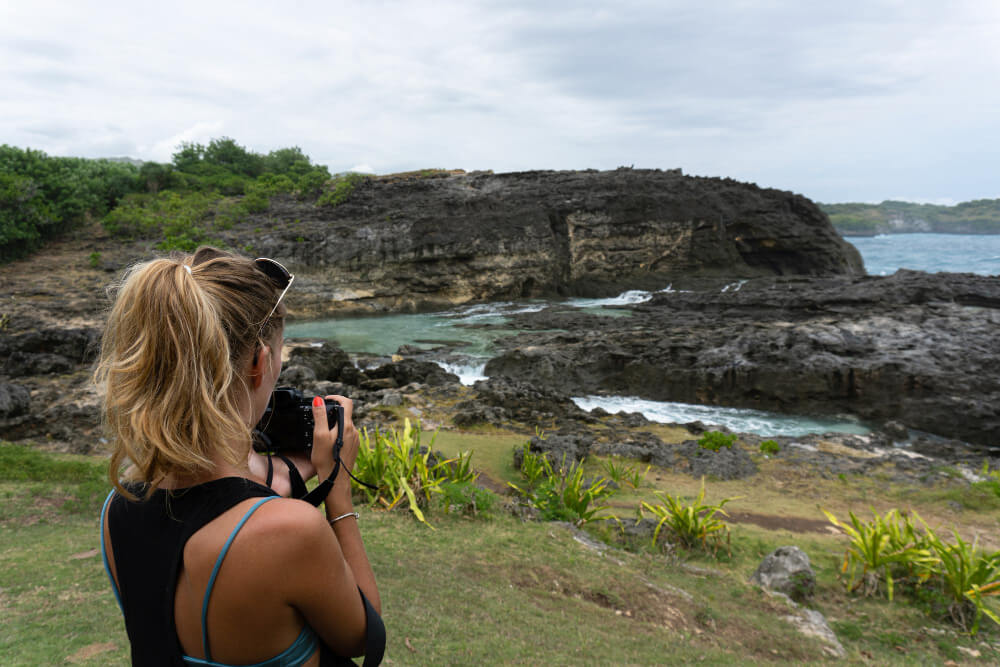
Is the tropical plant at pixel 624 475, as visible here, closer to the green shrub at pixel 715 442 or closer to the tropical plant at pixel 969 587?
the green shrub at pixel 715 442

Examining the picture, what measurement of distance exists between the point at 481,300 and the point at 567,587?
27.3 metres

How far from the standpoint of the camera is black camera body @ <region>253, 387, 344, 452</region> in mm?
1423

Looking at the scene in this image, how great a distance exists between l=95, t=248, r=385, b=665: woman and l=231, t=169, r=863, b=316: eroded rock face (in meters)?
28.0

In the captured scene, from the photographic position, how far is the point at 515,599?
3.80m

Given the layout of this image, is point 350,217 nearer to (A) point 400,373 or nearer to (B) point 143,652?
(A) point 400,373

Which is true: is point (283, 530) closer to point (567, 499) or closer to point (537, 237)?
point (567, 499)

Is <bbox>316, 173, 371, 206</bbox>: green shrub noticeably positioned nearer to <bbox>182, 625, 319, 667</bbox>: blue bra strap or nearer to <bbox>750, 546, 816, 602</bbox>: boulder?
<bbox>750, 546, 816, 602</bbox>: boulder

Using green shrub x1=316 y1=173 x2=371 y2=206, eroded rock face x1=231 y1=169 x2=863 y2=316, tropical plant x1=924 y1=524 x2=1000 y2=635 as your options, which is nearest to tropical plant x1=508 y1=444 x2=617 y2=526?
tropical plant x1=924 y1=524 x2=1000 y2=635

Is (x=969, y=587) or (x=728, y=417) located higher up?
(x=969, y=587)

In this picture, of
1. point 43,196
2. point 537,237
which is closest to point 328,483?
point 537,237

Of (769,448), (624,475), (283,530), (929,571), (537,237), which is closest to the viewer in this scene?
(283,530)

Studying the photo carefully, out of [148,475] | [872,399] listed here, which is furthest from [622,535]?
[872,399]

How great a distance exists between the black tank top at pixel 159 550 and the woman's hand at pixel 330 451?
10.3 inches

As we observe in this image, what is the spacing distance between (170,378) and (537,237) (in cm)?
3148
